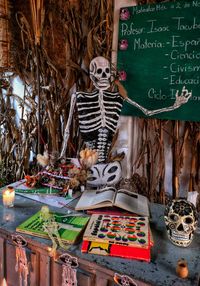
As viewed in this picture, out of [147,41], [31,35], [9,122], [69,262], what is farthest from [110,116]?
[9,122]

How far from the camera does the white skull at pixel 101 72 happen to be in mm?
1751

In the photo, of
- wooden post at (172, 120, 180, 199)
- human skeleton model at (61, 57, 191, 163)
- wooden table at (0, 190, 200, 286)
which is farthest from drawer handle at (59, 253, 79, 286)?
wooden post at (172, 120, 180, 199)

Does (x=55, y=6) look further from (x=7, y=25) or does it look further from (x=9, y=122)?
(x=9, y=122)

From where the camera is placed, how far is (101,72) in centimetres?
176

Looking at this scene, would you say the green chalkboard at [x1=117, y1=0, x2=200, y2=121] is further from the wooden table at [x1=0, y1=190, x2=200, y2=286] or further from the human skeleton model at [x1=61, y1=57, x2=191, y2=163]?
the wooden table at [x1=0, y1=190, x2=200, y2=286]

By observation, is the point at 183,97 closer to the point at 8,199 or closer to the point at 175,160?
the point at 175,160

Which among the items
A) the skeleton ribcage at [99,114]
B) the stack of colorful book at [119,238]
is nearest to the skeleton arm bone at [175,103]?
the skeleton ribcage at [99,114]

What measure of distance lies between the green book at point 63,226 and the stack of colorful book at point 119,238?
4cm

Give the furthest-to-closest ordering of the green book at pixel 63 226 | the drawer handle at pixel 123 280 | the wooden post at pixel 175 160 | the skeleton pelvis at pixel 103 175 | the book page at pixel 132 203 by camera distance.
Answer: the wooden post at pixel 175 160 < the skeleton pelvis at pixel 103 175 < the book page at pixel 132 203 < the green book at pixel 63 226 < the drawer handle at pixel 123 280

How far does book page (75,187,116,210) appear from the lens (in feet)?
4.29

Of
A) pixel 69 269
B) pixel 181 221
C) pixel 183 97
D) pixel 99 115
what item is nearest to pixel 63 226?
pixel 69 269

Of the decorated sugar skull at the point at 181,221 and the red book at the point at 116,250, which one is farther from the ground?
the decorated sugar skull at the point at 181,221

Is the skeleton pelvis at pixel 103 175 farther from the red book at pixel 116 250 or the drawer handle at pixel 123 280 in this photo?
the drawer handle at pixel 123 280

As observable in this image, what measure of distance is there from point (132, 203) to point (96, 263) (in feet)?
1.55
